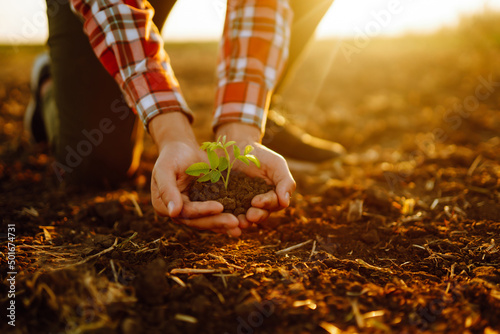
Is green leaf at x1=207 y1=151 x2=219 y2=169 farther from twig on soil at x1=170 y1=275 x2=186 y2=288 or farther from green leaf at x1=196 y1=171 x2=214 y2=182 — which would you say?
twig on soil at x1=170 y1=275 x2=186 y2=288

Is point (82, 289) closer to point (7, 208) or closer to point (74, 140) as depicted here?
point (7, 208)

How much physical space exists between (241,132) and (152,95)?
0.48m

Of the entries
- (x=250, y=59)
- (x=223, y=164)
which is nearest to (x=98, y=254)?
(x=223, y=164)

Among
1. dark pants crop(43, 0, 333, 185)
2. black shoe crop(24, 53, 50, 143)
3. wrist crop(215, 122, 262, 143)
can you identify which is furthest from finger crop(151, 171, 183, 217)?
black shoe crop(24, 53, 50, 143)

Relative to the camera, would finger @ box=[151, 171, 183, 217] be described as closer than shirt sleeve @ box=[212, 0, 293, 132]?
Yes

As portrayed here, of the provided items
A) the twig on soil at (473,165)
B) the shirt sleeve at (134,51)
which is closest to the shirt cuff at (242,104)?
the shirt sleeve at (134,51)

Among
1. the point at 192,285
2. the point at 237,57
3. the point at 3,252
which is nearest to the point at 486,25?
the point at 237,57

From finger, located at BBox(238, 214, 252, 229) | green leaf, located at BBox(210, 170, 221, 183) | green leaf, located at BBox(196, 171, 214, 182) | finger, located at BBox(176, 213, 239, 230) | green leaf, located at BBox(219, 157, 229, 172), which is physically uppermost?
green leaf, located at BBox(219, 157, 229, 172)

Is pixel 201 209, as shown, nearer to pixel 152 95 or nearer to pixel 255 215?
pixel 255 215

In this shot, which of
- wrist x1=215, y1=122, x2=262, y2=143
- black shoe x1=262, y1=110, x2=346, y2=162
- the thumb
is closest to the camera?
the thumb

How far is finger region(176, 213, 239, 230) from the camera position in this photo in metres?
1.46

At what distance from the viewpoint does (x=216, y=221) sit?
1.47 m

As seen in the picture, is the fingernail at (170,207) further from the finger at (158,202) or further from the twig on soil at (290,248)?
the twig on soil at (290,248)

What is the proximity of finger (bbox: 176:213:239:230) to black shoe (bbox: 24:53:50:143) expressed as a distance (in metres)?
2.44
